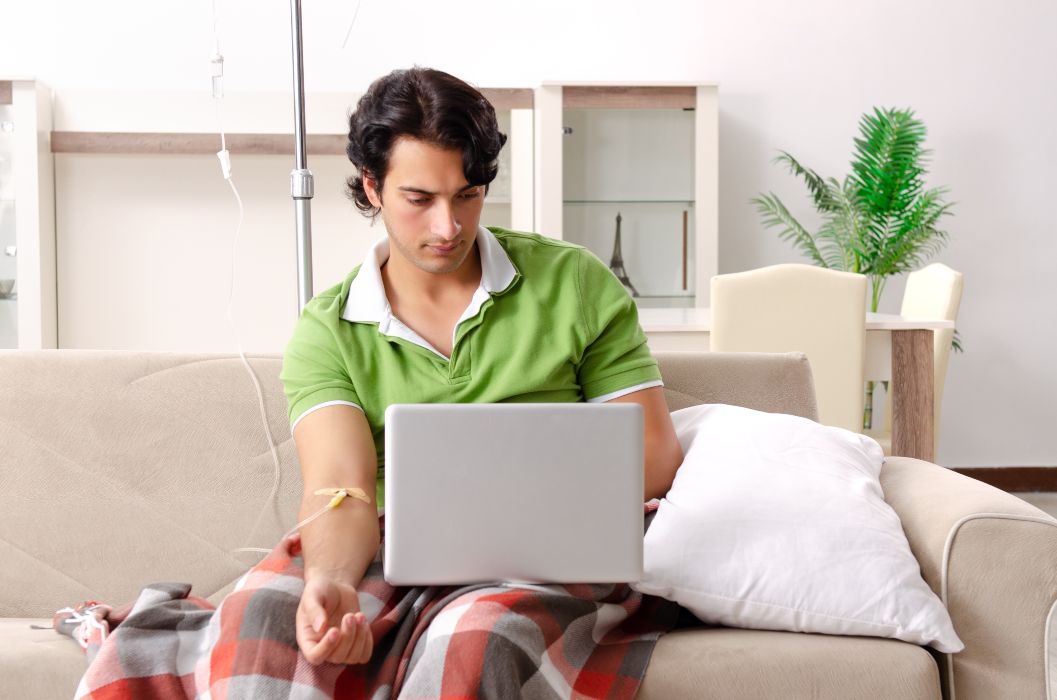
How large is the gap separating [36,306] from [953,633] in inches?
137

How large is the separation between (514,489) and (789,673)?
1.38ft

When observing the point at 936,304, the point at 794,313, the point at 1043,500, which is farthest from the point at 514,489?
the point at 1043,500

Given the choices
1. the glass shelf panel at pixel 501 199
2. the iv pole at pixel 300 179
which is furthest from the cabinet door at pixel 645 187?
the iv pole at pixel 300 179

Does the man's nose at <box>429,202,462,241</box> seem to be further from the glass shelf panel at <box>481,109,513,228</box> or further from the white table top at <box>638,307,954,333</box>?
the glass shelf panel at <box>481,109,513,228</box>

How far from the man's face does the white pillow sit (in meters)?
0.45

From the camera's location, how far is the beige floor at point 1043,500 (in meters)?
4.29

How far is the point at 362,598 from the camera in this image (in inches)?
53.6

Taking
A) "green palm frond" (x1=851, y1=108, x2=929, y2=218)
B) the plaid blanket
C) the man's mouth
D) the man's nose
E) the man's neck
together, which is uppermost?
"green palm frond" (x1=851, y1=108, x2=929, y2=218)

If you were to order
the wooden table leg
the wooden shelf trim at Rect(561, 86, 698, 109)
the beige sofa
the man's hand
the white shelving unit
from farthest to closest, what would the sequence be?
1. the wooden shelf trim at Rect(561, 86, 698, 109)
2. the white shelving unit
3. the wooden table leg
4. the beige sofa
5. the man's hand

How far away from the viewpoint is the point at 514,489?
48.5 inches

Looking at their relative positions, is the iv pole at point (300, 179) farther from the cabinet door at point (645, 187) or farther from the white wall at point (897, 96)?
the white wall at point (897, 96)

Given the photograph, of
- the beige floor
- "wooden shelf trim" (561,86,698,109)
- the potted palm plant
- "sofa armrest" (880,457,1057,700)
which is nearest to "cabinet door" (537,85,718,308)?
"wooden shelf trim" (561,86,698,109)

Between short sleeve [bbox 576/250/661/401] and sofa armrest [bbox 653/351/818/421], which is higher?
short sleeve [bbox 576/250/661/401]

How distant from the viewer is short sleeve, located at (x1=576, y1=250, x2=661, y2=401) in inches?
63.2
